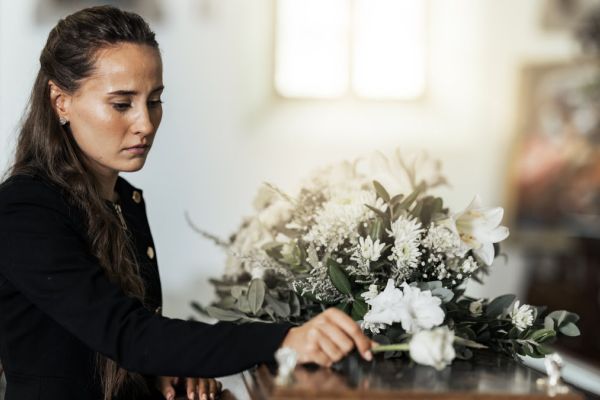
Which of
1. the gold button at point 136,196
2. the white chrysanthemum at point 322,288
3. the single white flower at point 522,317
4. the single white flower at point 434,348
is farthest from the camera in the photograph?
the gold button at point 136,196

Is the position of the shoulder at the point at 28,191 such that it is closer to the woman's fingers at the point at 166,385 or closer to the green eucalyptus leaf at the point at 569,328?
the woman's fingers at the point at 166,385

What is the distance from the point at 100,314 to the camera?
1.77 m

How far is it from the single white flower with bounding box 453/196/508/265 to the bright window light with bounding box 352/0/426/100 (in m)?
3.91

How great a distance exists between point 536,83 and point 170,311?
3299 mm

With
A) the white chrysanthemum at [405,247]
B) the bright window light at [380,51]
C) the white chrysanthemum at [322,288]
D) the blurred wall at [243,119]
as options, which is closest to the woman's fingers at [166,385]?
the white chrysanthemum at [322,288]

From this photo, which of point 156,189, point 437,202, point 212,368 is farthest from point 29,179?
point 156,189

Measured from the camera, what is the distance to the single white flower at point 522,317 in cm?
192

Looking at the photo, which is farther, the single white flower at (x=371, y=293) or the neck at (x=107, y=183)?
the neck at (x=107, y=183)

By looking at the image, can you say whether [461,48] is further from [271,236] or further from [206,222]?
[271,236]

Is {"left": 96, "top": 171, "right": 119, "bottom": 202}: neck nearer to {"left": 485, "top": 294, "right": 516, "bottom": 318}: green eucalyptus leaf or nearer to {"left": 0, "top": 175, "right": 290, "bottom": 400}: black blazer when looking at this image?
{"left": 0, "top": 175, "right": 290, "bottom": 400}: black blazer

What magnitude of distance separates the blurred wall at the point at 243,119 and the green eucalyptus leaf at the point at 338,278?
3.07m

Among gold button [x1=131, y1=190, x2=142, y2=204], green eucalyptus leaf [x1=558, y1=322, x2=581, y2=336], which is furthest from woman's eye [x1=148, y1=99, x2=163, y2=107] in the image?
green eucalyptus leaf [x1=558, y1=322, x2=581, y2=336]

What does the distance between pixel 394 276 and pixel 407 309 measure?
0.19 metres

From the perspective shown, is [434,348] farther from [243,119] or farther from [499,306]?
[243,119]
